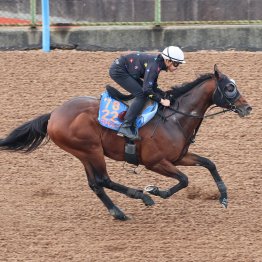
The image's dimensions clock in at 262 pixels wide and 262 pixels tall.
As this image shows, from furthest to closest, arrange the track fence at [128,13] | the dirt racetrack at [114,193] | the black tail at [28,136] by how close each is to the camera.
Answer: the track fence at [128,13], the black tail at [28,136], the dirt racetrack at [114,193]

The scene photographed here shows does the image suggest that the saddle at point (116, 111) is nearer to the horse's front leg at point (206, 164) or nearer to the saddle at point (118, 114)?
the saddle at point (118, 114)

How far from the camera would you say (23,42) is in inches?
587

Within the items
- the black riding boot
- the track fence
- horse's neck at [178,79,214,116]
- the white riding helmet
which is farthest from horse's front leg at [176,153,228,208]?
the track fence

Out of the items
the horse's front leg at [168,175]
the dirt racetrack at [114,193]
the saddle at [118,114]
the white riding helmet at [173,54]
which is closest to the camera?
the dirt racetrack at [114,193]

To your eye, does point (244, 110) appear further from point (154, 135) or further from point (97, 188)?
point (97, 188)

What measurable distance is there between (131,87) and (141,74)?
0.62 ft

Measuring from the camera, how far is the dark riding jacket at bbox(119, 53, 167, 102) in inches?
369

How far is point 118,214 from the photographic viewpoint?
31.8 ft

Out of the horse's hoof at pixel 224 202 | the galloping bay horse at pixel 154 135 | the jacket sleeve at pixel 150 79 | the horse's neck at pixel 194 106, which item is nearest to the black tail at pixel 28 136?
the galloping bay horse at pixel 154 135

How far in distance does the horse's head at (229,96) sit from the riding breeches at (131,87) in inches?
32.2

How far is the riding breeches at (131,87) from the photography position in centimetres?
955

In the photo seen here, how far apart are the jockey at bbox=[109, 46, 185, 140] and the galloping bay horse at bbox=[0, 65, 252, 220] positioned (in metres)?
0.19

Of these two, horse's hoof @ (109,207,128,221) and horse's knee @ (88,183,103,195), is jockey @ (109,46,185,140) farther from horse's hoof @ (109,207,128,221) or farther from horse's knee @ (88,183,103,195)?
horse's hoof @ (109,207,128,221)

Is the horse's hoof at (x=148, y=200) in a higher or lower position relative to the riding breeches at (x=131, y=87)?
lower
